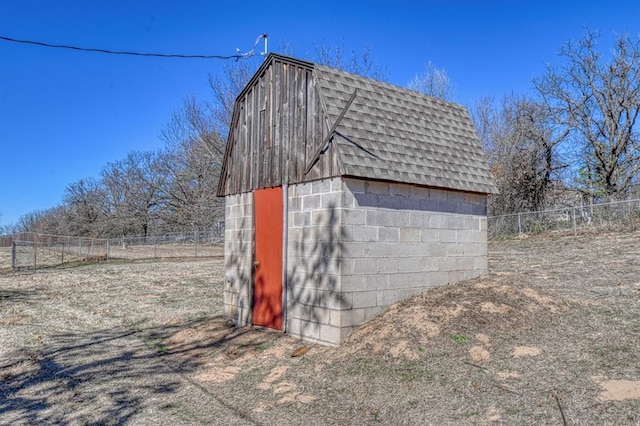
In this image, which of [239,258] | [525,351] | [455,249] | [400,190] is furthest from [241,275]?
[525,351]

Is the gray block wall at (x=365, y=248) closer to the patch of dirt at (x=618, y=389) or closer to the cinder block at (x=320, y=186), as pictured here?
the cinder block at (x=320, y=186)

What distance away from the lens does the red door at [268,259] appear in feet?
28.6

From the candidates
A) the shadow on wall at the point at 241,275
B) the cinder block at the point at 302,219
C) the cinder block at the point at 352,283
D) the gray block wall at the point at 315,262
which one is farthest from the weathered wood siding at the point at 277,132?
the cinder block at the point at 352,283

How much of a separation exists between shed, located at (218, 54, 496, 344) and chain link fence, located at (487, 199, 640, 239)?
10717mm

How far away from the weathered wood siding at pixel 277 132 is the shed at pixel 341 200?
0.02 meters

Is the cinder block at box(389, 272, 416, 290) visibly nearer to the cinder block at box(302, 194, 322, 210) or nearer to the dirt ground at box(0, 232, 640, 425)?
the dirt ground at box(0, 232, 640, 425)

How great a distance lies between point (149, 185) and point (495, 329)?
35.3 meters

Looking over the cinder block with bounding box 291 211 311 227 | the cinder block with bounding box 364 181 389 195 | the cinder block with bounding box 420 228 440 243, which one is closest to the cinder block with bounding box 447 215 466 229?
the cinder block with bounding box 420 228 440 243

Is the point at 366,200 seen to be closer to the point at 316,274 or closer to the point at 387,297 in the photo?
the point at 316,274

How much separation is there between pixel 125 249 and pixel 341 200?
2512 cm

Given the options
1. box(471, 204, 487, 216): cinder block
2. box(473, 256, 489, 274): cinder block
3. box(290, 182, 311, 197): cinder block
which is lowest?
box(473, 256, 489, 274): cinder block

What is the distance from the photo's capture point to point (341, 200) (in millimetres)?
7355

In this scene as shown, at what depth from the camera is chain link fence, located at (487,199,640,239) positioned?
1747 centimetres

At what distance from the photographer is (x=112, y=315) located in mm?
11938
